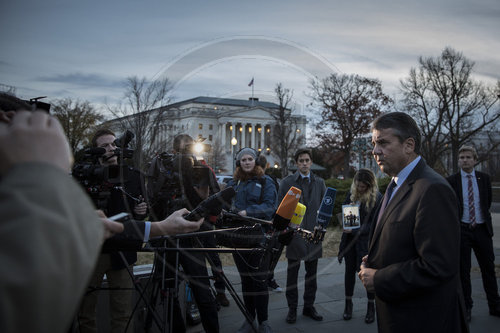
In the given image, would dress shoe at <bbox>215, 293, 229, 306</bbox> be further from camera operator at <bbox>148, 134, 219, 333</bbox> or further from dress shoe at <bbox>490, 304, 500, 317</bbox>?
dress shoe at <bbox>490, 304, 500, 317</bbox>

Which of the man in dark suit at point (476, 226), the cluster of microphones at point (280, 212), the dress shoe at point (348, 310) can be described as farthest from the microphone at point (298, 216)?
the man in dark suit at point (476, 226)

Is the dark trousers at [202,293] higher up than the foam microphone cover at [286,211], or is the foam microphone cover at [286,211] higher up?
the foam microphone cover at [286,211]

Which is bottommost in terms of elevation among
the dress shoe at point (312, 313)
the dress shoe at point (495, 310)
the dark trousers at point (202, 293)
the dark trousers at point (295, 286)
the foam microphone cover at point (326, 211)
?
the dress shoe at point (312, 313)

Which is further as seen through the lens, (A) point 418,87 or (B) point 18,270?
(A) point 418,87

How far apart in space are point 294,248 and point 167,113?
6018 millimetres

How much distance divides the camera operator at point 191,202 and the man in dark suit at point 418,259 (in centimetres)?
208

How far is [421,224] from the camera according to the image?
221cm

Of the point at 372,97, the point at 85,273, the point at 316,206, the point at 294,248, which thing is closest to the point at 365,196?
the point at 316,206

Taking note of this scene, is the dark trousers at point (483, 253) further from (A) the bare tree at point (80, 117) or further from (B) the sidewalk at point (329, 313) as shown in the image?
(A) the bare tree at point (80, 117)

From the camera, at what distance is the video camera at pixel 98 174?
292 cm

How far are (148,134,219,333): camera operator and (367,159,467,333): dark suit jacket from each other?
2.12 metres

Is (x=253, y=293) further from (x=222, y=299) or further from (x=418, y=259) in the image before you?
(x=418, y=259)

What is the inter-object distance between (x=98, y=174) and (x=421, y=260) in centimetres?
247

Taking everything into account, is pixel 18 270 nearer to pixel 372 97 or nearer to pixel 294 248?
pixel 294 248
